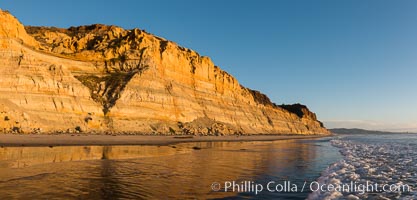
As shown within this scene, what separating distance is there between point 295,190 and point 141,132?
3806 cm

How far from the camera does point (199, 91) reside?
68.5 metres

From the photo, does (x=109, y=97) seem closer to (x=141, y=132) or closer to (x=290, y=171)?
(x=141, y=132)

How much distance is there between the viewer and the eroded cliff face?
3716 centimetres

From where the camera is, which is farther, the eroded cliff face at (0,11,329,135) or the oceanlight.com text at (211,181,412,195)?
the eroded cliff face at (0,11,329,135)

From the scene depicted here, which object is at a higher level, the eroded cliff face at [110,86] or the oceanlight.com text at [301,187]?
the eroded cliff face at [110,86]

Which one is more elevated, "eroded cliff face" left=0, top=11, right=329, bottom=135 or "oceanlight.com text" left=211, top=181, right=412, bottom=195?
"eroded cliff face" left=0, top=11, right=329, bottom=135

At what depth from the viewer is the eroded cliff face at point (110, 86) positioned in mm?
37156

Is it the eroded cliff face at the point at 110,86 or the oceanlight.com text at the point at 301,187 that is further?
the eroded cliff face at the point at 110,86

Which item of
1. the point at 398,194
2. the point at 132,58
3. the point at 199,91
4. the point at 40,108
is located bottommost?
the point at 398,194

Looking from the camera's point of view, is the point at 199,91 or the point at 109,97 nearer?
the point at 109,97

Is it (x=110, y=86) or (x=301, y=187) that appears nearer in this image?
(x=301, y=187)

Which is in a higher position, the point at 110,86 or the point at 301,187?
the point at 110,86

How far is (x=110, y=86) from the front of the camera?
49125 mm

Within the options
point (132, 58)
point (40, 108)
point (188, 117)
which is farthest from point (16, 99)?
point (188, 117)
